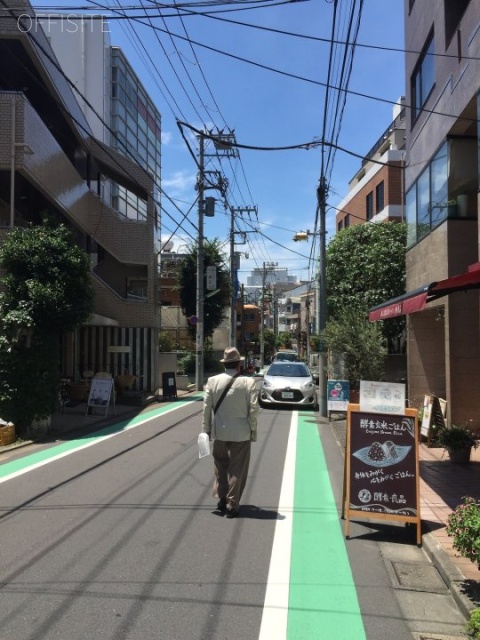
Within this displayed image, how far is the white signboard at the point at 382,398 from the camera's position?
5.65m

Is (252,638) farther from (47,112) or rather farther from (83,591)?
(47,112)

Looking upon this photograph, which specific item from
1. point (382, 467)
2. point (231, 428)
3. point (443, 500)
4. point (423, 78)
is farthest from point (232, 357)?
point (423, 78)

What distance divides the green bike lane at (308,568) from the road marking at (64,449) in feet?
0.11

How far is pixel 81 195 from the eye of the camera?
65.8 feet

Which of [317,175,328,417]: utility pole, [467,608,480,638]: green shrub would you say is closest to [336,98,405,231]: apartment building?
[317,175,328,417]: utility pole

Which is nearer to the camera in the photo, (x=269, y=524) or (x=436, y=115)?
(x=269, y=524)

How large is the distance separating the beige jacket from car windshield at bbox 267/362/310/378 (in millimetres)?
12077

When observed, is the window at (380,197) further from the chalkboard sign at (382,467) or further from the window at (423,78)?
the chalkboard sign at (382,467)

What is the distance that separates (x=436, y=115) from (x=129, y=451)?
897 cm

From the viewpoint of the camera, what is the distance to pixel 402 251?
20.0 m

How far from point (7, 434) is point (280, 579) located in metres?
8.18

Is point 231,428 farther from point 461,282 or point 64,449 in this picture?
point 64,449

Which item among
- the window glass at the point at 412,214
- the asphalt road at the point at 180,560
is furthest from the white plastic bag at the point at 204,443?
the window glass at the point at 412,214

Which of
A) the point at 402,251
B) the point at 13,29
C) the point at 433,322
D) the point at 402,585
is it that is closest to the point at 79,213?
the point at 13,29
